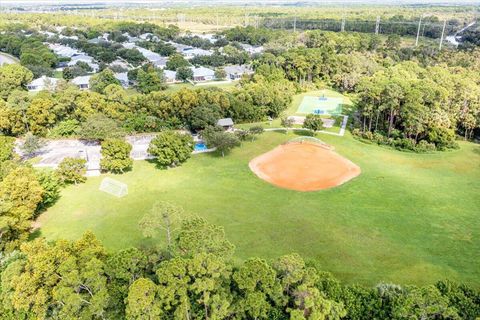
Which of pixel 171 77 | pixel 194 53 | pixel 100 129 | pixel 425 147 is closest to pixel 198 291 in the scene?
pixel 100 129

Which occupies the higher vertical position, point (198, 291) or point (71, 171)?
point (198, 291)

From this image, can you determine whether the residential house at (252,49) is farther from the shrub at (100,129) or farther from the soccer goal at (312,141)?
the shrub at (100,129)

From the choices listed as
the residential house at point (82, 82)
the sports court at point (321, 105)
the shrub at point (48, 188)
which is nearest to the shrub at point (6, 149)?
the shrub at point (48, 188)

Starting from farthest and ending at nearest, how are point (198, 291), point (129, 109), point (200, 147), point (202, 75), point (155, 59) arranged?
point (155, 59), point (202, 75), point (129, 109), point (200, 147), point (198, 291)

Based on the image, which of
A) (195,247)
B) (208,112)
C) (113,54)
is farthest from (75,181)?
(113,54)

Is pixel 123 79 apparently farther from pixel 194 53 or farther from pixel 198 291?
pixel 198 291

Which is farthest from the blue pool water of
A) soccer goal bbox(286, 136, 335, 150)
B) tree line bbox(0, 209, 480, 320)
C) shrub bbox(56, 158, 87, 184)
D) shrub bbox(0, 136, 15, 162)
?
tree line bbox(0, 209, 480, 320)

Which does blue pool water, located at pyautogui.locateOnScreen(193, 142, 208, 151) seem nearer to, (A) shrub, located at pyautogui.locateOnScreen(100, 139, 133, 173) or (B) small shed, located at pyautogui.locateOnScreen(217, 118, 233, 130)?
(B) small shed, located at pyautogui.locateOnScreen(217, 118, 233, 130)
